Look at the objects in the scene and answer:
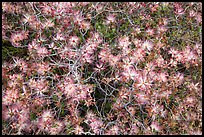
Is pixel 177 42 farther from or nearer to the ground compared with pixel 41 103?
farther from the ground

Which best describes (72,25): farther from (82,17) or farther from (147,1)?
(147,1)

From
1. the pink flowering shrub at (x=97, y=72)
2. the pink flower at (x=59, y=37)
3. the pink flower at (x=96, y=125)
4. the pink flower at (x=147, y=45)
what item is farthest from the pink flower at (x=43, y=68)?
the pink flower at (x=147, y=45)

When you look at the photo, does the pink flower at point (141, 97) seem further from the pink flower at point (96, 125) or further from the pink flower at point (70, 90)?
the pink flower at point (70, 90)

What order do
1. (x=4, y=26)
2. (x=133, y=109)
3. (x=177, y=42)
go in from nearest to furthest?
(x=133, y=109)
(x=4, y=26)
(x=177, y=42)

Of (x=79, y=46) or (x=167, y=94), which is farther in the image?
(x=79, y=46)

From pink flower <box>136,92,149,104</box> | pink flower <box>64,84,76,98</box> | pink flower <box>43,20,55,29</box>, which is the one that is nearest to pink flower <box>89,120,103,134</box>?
pink flower <box>64,84,76,98</box>

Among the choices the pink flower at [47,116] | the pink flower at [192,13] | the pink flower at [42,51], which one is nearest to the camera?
the pink flower at [47,116]

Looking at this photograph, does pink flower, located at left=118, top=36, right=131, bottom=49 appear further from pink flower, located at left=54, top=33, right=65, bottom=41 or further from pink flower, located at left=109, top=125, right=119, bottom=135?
pink flower, located at left=109, top=125, right=119, bottom=135

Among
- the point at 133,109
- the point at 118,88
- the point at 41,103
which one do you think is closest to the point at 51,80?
the point at 41,103

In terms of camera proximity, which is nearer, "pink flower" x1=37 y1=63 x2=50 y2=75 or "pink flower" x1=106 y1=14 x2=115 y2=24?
"pink flower" x1=37 y1=63 x2=50 y2=75
